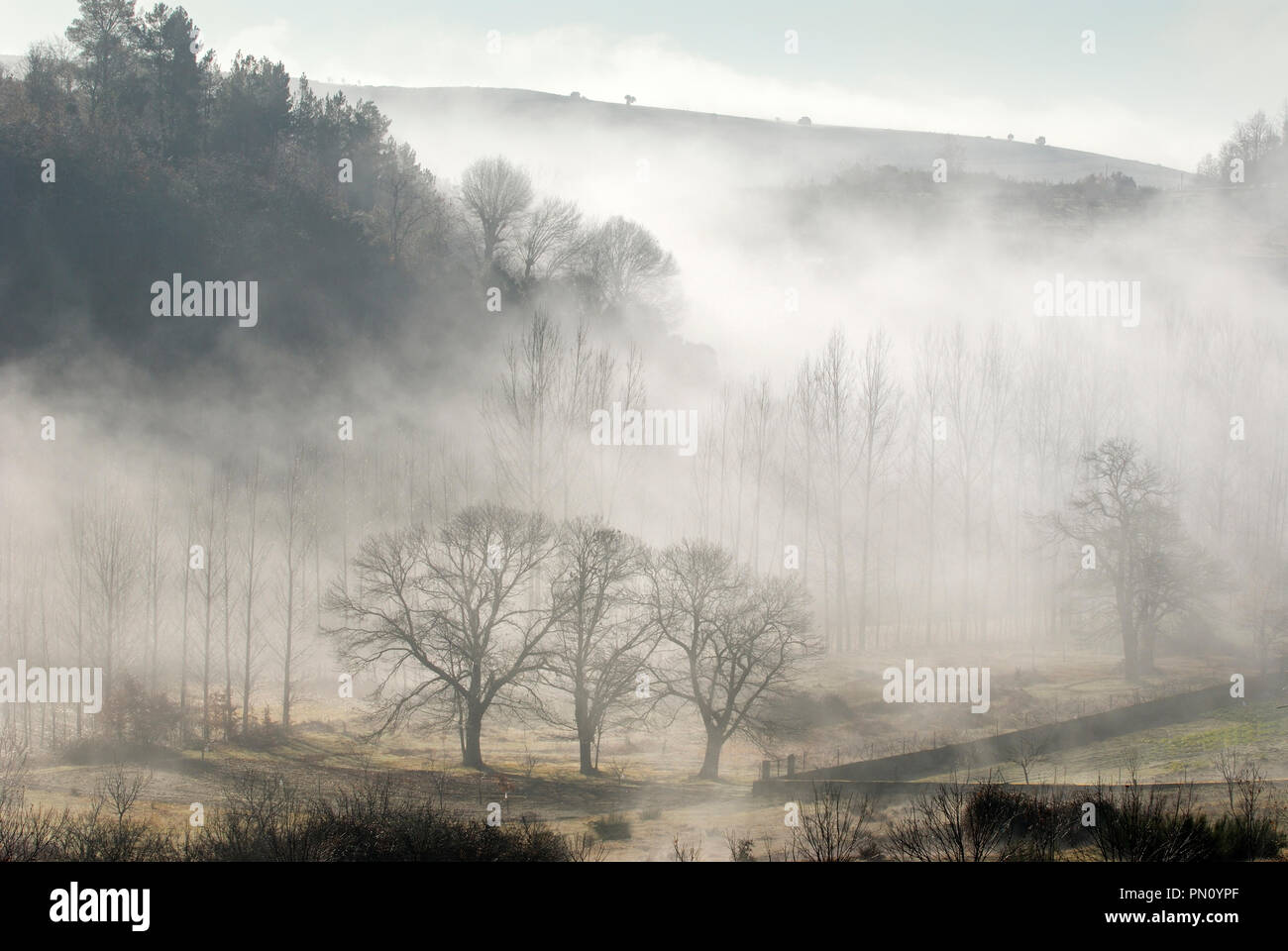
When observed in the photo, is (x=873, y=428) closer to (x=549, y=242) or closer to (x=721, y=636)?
(x=721, y=636)

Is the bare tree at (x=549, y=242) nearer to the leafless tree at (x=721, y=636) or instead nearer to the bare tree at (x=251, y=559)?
the bare tree at (x=251, y=559)

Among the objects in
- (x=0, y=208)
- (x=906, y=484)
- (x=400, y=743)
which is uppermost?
(x=0, y=208)

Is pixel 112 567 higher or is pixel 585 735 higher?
pixel 112 567

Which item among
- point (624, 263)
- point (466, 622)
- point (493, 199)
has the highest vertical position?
point (493, 199)

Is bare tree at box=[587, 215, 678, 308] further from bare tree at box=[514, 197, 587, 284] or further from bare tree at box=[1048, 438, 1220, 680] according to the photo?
bare tree at box=[1048, 438, 1220, 680]

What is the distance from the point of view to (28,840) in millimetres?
28531

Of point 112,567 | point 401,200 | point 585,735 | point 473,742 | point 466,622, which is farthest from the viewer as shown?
point 401,200

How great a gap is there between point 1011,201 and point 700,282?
5254 centimetres

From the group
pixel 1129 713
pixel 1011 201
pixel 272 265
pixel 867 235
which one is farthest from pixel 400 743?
pixel 1011 201

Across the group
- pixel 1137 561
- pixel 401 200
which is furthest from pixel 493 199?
pixel 1137 561

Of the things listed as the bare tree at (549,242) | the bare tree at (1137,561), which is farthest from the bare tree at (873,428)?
the bare tree at (549,242)

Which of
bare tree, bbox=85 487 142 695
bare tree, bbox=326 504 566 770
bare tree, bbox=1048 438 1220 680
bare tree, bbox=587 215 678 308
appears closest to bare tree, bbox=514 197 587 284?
bare tree, bbox=587 215 678 308
